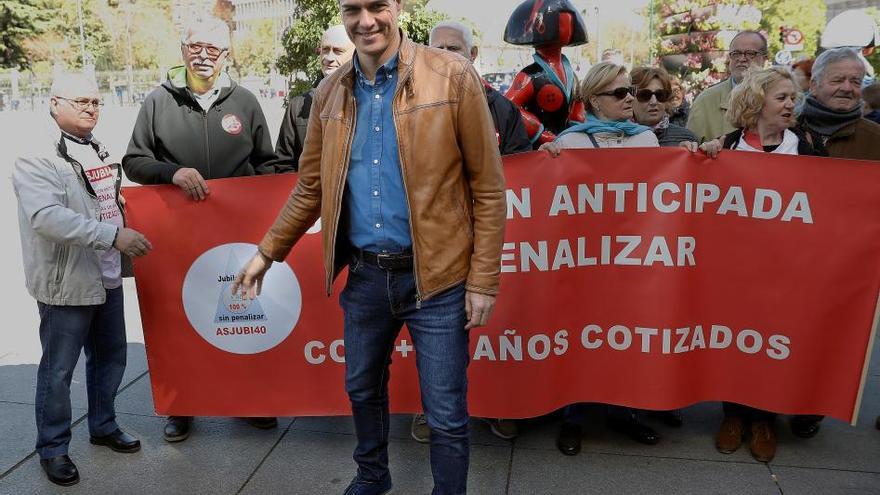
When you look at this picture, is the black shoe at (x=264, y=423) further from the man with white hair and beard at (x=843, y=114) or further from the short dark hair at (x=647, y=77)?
the man with white hair and beard at (x=843, y=114)

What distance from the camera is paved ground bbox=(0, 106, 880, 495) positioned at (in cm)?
329

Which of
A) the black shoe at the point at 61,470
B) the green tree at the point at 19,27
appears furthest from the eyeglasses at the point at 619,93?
the green tree at the point at 19,27

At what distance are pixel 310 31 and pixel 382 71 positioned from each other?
1718 centimetres

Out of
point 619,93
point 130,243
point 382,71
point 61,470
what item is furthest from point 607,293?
point 61,470

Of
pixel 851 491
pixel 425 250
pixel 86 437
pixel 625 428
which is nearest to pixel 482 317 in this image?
pixel 425 250

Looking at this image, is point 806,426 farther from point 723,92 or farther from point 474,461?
point 723,92

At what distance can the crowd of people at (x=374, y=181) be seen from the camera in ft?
8.16

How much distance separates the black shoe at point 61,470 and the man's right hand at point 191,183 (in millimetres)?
1263

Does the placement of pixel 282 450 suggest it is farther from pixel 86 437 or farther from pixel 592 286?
pixel 592 286

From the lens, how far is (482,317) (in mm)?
2535

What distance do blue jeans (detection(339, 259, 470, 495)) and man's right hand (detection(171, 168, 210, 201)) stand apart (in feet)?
3.76

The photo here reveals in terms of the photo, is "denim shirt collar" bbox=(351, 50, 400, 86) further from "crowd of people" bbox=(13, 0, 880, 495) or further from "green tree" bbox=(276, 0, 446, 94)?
"green tree" bbox=(276, 0, 446, 94)

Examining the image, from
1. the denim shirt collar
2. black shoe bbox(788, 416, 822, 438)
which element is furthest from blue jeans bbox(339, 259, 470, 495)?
black shoe bbox(788, 416, 822, 438)

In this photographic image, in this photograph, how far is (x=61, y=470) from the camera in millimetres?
3344
